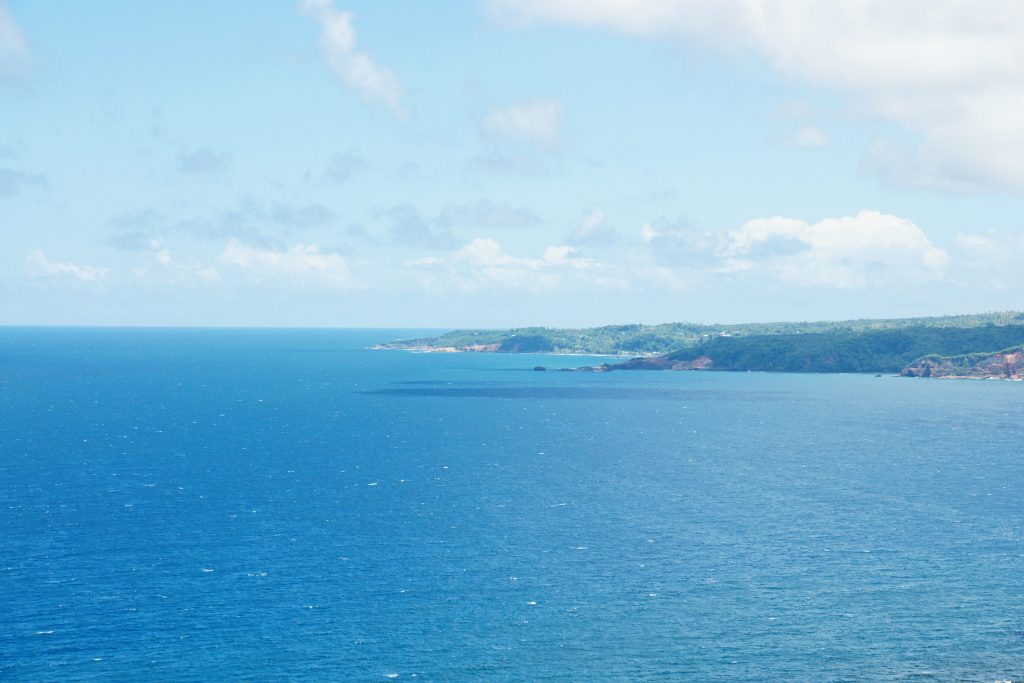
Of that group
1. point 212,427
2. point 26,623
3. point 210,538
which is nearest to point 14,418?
point 212,427

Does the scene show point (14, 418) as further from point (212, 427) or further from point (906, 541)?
point (906, 541)

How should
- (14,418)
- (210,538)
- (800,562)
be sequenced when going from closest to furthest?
1. (800,562)
2. (210,538)
3. (14,418)

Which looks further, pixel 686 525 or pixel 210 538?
pixel 686 525

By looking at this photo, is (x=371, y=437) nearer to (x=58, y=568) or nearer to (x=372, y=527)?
(x=372, y=527)

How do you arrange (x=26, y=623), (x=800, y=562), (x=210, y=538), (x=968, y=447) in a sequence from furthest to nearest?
(x=968, y=447), (x=210, y=538), (x=800, y=562), (x=26, y=623)

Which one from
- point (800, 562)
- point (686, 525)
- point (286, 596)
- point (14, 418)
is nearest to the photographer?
point (286, 596)

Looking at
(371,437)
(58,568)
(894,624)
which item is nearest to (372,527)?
(58,568)
